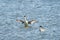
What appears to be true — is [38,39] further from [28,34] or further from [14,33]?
[14,33]

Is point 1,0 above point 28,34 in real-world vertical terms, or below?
above

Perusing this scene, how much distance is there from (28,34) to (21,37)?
42cm

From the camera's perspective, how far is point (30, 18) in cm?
1044

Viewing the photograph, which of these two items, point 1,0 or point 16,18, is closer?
point 16,18

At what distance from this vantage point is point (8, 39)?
27.9ft

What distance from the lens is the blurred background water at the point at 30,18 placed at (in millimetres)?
8766

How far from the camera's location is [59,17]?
10.6m

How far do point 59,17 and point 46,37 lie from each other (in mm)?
2422

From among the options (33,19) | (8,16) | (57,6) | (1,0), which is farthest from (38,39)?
(1,0)

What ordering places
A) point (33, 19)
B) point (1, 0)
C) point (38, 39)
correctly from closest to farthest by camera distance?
point (38, 39), point (33, 19), point (1, 0)

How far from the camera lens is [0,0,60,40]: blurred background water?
877 cm

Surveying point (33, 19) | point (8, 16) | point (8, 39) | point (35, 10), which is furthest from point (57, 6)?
point (8, 39)

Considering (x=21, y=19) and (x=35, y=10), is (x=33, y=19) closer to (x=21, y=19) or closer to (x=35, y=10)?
(x=21, y=19)

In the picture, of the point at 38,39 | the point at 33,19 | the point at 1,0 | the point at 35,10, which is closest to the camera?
the point at 38,39
